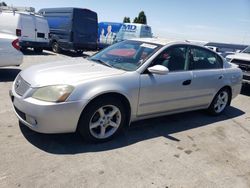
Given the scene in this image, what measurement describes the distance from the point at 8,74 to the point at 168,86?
5.30 metres

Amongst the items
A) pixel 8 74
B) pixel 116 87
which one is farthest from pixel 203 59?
pixel 8 74

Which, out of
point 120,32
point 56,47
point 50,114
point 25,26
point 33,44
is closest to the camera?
point 50,114

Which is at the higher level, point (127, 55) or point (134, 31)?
point (127, 55)

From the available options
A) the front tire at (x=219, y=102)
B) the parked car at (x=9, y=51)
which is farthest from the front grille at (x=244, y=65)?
the parked car at (x=9, y=51)

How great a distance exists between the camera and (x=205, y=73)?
528 centimetres

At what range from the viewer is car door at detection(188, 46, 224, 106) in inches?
201

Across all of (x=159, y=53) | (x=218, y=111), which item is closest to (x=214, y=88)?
(x=218, y=111)

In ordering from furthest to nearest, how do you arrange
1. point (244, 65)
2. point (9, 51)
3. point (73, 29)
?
1. point (73, 29)
2. point (244, 65)
3. point (9, 51)

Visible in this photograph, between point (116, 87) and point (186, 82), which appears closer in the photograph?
point (116, 87)

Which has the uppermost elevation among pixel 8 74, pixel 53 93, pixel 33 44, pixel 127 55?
pixel 127 55

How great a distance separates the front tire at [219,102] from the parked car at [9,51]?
498 centimetres

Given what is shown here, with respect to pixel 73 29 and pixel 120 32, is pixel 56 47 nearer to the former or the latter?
pixel 73 29

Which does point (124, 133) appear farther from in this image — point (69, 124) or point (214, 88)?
point (214, 88)

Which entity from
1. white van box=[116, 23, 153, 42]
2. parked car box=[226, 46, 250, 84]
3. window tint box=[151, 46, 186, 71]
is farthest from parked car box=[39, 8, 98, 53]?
window tint box=[151, 46, 186, 71]
